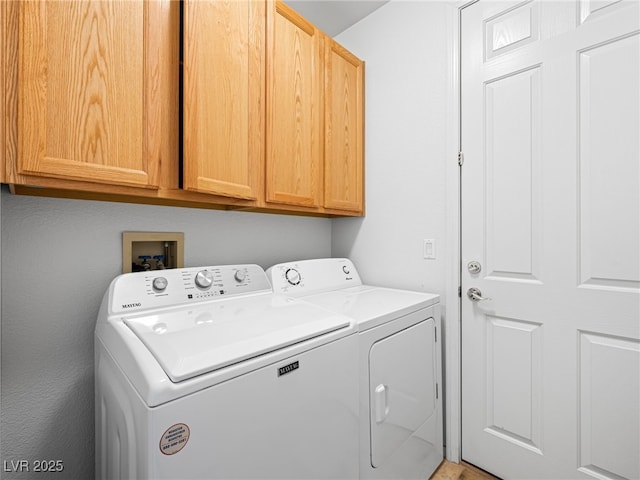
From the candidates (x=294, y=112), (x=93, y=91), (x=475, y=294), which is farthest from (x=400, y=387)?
(x=93, y=91)

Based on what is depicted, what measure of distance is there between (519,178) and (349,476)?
4.72 feet

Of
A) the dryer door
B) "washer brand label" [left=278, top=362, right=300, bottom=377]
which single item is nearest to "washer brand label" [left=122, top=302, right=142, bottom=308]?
"washer brand label" [left=278, top=362, right=300, bottom=377]

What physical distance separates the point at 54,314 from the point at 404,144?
1856 mm

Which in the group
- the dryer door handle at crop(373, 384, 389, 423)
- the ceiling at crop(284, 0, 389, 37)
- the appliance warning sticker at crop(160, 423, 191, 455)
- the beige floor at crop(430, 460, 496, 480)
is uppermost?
the ceiling at crop(284, 0, 389, 37)

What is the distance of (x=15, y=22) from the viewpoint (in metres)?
0.87

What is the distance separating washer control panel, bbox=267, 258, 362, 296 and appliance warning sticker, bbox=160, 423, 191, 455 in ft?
2.89

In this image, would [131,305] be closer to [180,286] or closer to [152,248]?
[180,286]

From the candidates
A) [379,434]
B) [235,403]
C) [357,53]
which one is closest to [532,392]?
[379,434]

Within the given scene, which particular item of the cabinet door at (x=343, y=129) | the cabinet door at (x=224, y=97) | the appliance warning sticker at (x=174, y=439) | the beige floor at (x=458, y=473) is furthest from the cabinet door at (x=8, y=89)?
the beige floor at (x=458, y=473)

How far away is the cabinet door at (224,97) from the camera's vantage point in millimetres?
1182

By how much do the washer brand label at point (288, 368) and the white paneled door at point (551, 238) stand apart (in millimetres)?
1122

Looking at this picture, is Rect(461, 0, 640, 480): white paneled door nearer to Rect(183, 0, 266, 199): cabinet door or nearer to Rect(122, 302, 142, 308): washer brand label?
Rect(183, 0, 266, 199): cabinet door

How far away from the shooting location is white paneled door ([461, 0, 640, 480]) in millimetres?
1243

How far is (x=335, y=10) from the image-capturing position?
201 cm
